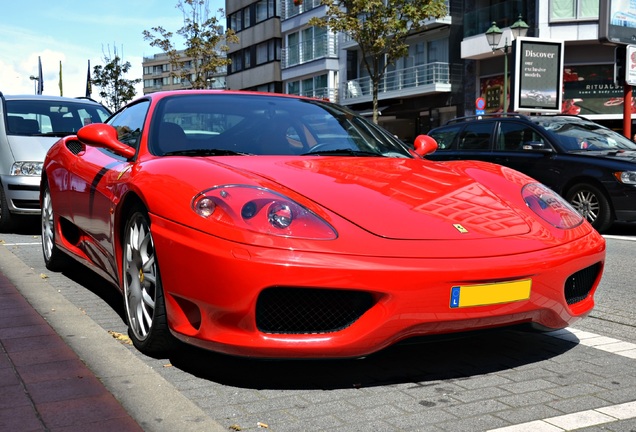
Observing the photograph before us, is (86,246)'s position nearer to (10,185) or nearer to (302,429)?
(302,429)

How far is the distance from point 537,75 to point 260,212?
18596mm

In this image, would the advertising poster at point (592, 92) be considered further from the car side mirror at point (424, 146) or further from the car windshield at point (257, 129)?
the car windshield at point (257, 129)

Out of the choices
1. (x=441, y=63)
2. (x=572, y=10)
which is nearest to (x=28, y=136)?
(x=572, y=10)

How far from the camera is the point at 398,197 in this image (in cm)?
350

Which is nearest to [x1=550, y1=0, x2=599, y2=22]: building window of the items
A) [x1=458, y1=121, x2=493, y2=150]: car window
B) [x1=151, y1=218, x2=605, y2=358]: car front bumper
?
[x1=458, y1=121, x2=493, y2=150]: car window

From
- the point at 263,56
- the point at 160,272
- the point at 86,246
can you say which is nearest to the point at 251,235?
the point at 160,272

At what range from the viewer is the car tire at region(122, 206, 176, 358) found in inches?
138

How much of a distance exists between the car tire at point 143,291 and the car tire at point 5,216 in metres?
5.65

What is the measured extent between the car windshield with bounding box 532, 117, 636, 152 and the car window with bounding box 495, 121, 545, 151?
185mm

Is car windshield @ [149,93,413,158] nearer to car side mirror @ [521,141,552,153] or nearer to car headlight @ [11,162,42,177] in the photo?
car headlight @ [11,162,42,177]

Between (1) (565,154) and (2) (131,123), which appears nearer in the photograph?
(2) (131,123)

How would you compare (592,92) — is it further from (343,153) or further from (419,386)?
(419,386)

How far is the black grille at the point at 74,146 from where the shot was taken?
5.52m

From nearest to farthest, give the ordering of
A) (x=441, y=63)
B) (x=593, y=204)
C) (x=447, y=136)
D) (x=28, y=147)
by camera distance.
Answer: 1. (x=28, y=147)
2. (x=593, y=204)
3. (x=447, y=136)
4. (x=441, y=63)
